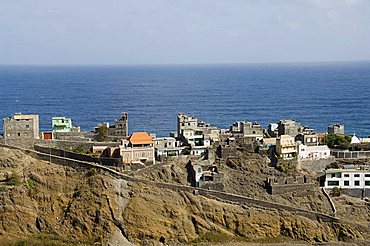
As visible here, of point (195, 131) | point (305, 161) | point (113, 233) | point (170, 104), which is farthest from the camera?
point (170, 104)

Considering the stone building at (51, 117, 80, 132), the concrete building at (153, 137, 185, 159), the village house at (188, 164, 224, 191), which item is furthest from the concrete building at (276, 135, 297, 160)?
the stone building at (51, 117, 80, 132)

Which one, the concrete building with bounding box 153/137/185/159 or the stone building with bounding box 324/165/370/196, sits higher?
the concrete building with bounding box 153/137/185/159

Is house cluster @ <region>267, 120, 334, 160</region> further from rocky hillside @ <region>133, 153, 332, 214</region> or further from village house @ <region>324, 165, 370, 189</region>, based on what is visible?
village house @ <region>324, 165, 370, 189</region>

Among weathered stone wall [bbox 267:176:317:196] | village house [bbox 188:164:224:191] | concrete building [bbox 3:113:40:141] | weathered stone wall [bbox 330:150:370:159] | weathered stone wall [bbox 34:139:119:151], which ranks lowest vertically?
weathered stone wall [bbox 267:176:317:196]

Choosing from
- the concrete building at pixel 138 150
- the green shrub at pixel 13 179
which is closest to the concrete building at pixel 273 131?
the concrete building at pixel 138 150

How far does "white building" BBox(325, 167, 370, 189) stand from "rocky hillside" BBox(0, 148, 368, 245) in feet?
19.0

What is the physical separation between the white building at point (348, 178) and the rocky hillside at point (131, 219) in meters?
5.78

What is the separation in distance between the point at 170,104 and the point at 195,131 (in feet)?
200

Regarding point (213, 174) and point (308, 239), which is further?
point (213, 174)

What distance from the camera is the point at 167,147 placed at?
60.4 meters

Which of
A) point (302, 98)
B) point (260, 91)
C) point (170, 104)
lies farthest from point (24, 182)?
point (260, 91)

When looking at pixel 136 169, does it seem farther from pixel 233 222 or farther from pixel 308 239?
pixel 308 239

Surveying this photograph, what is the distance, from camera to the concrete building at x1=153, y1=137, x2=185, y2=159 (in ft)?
193

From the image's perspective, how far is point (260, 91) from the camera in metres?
159
